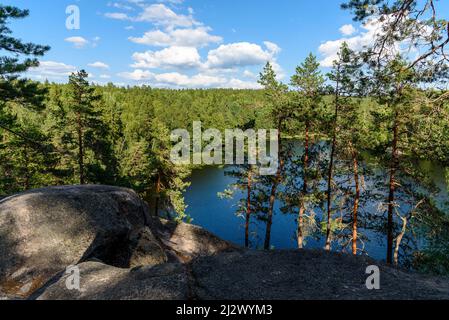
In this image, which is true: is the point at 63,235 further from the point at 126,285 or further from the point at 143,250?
the point at 126,285

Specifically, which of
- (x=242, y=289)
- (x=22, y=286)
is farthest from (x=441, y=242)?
(x=22, y=286)

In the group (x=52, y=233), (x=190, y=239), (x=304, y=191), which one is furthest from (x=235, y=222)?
(x=52, y=233)

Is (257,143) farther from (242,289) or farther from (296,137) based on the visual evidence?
(242,289)

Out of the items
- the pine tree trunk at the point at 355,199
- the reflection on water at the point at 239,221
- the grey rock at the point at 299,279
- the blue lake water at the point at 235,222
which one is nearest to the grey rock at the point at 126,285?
the grey rock at the point at 299,279

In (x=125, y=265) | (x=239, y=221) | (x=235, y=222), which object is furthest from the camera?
(x=239, y=221)

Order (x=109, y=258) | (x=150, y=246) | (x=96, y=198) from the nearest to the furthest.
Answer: (x=109, y=258) < (x=96, y=198) < (x=150, y=246)

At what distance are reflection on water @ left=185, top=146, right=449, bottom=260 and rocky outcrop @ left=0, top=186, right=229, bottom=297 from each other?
44.6 ft

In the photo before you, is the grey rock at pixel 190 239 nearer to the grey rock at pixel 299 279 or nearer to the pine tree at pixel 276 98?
the pine tree at pixel 276 98

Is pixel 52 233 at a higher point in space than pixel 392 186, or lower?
lower

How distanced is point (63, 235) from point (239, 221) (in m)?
32.0

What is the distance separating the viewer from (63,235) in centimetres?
990

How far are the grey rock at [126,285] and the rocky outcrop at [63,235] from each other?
2445 mm
